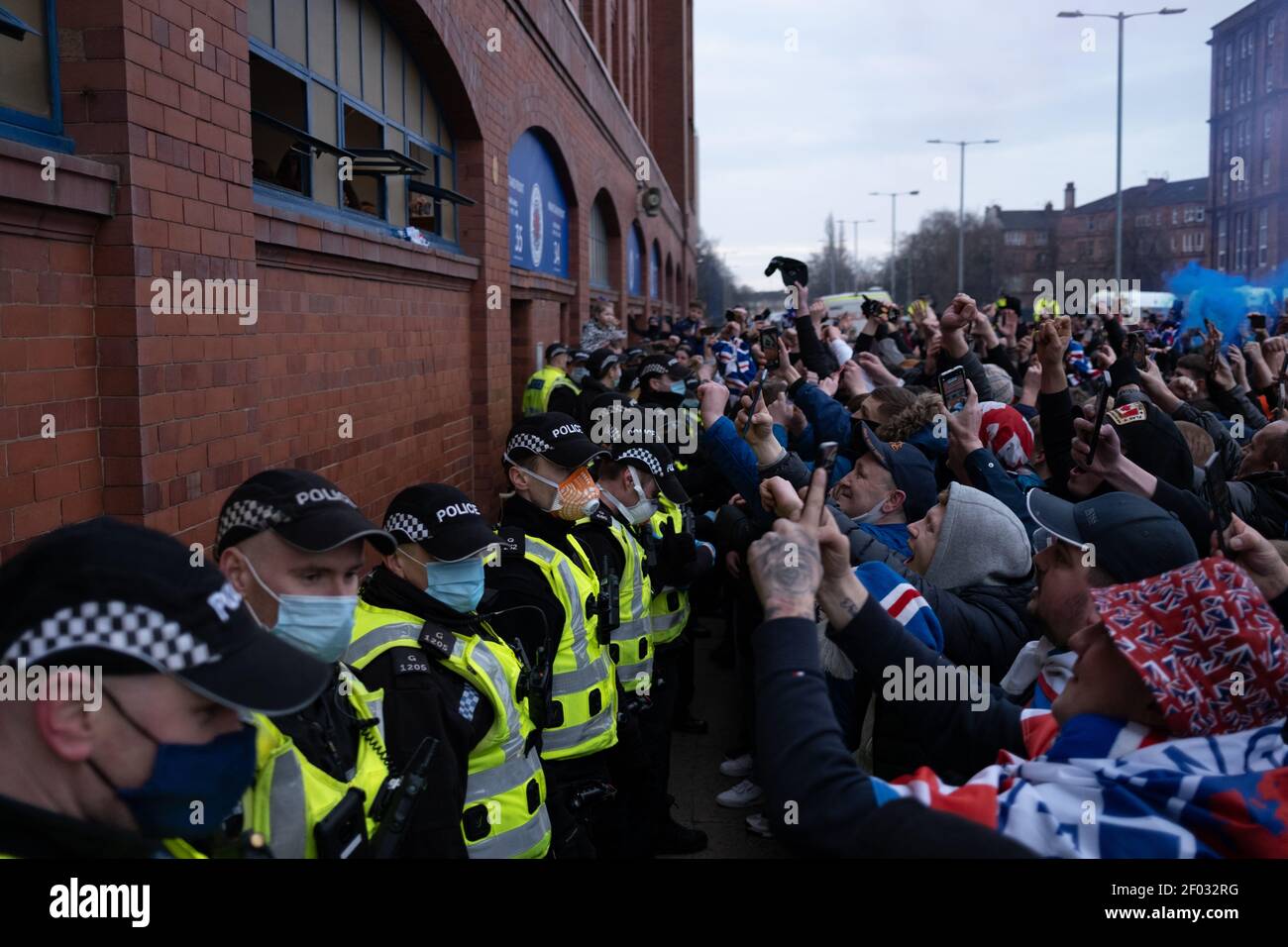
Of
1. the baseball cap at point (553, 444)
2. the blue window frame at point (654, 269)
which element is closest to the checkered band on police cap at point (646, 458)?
the baseball cap at point (553, 444)

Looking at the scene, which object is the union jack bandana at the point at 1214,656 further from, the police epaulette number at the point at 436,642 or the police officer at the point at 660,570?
the police officer at the point at 660,570

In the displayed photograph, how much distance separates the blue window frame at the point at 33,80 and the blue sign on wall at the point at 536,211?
6812 millimetres

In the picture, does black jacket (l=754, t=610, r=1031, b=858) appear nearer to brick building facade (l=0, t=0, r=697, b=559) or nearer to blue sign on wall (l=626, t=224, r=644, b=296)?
brick building facade (l=0, t=0, r=697, b=559)

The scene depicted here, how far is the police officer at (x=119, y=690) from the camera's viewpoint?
1.41 m

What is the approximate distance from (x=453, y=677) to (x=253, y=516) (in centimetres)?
69

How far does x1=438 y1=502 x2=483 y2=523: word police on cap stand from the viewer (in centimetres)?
292

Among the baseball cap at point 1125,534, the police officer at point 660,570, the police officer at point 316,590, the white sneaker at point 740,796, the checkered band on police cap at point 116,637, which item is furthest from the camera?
the white sneaker at point 740,796

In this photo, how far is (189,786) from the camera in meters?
1.55

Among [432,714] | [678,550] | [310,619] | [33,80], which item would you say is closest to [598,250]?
[678,550]

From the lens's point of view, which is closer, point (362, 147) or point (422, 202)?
point (362, 147)

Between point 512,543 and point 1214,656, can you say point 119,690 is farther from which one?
point 512,543

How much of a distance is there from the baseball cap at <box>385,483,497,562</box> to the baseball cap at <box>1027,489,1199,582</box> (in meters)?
1.56

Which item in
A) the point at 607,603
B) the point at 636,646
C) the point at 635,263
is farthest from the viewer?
the point at 635,263

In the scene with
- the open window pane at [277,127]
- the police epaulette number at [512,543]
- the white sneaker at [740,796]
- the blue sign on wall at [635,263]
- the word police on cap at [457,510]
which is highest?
the blue sign on wall at [635,263]
